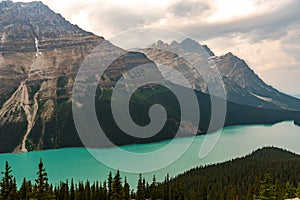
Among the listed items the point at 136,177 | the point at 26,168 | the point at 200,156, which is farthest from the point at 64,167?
the point at 200,156

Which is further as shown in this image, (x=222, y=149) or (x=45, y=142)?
(x=45, y=142)

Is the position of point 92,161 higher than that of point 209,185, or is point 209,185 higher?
point 209,185

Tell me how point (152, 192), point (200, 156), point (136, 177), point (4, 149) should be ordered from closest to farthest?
1. point (152, 192)
2. point (136, 177)
3. point (200, 156)
4. point (4, 149)

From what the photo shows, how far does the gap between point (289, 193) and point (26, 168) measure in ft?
314

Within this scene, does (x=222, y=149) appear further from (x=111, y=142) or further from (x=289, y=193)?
(x=289, y=193)

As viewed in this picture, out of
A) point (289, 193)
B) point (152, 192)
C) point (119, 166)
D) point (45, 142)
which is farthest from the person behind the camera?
point (45, 142)

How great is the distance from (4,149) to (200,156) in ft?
342

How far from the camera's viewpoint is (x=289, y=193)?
6412 centimetres

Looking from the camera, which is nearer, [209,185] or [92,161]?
[209,185]

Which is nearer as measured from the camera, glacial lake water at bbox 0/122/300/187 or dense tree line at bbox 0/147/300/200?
dense tree line at bbox 0/147/300/200

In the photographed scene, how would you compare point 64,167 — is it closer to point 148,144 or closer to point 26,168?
point 26,168

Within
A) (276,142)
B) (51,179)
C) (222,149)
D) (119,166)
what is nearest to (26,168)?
(51,179)

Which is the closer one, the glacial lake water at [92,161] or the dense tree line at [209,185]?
the dense tree line at [209,185]

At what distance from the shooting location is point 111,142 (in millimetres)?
194250
